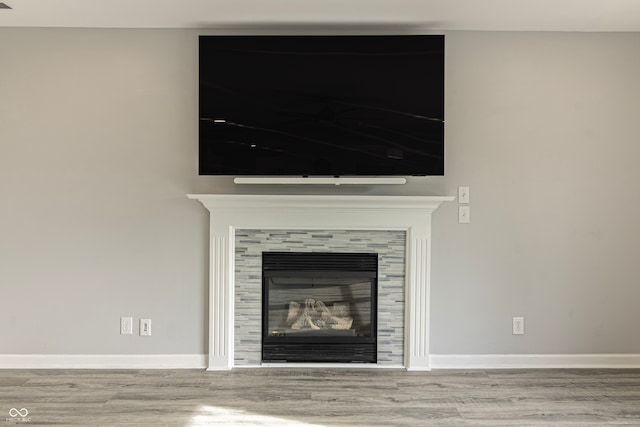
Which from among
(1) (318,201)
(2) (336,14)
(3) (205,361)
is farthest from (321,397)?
(2) (336,14)

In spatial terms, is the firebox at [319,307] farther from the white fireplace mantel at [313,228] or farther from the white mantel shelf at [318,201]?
the white mantel shelf at [318,201]

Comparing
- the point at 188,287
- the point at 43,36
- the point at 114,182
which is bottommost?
the point at 188,287

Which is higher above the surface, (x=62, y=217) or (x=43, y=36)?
(x=43, y=36)

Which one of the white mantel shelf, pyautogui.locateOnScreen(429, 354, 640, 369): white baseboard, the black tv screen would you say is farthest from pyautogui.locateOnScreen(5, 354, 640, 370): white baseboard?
the black tv screen

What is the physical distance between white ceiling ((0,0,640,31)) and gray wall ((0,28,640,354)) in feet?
0.46

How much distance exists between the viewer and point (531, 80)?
3.58m

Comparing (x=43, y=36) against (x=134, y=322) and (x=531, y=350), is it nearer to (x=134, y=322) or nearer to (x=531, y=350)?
(x=134, y=322)

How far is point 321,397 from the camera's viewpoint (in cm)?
308

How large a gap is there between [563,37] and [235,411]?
3.13 metres

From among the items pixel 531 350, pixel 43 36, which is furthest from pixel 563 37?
pixel 43 36

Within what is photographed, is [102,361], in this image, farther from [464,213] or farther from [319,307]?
[464,213]

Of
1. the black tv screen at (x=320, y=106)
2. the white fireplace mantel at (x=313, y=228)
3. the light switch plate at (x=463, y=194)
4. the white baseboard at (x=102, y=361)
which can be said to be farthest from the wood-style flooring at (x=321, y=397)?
the black tv screen at (x=320, y=106)

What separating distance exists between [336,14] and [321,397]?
228 centimetres

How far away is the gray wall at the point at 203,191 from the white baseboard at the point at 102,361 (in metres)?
0.05
